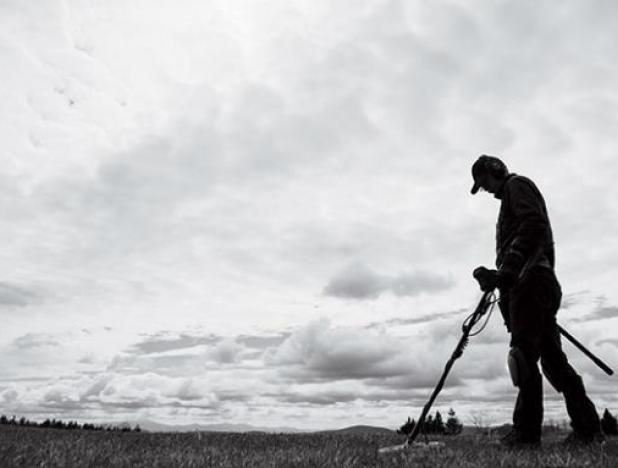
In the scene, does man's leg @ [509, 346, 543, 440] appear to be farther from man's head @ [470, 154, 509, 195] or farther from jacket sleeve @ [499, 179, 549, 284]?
man's head @ [470, 154, 509, 195]

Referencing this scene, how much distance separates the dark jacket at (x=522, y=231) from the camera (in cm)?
678

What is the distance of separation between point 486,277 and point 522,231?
2.55ft

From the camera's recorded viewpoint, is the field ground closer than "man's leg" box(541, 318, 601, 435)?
Yes

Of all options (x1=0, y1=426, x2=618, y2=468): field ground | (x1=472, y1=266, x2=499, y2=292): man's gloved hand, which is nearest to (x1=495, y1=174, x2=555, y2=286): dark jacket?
(x1=472, y1=266, x2=499, y2=292): man's gloved hand

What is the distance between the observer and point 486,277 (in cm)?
673

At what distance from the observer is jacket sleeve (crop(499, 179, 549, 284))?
674cm

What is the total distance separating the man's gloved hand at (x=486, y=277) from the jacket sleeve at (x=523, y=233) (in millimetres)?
88

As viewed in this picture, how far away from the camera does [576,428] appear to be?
6777 millimetres

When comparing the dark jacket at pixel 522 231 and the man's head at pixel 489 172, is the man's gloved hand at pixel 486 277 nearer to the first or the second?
the dark jacket at pixel 522 231

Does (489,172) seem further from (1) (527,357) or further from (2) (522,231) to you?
(1) (527,357)

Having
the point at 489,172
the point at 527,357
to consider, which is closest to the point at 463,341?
the point at 527,357

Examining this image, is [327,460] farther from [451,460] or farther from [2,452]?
[2,452]

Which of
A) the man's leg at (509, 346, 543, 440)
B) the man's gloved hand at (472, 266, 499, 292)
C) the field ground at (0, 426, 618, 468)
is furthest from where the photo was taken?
the man's gloved hand at (472, 266, 499, 292)

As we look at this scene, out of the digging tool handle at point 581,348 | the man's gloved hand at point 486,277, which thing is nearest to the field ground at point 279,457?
the digging tool handle at point 581,348
